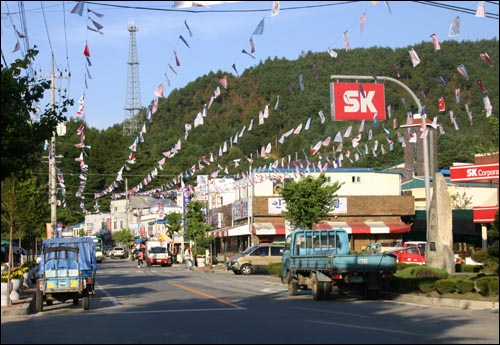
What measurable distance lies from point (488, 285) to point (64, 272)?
11.9 m

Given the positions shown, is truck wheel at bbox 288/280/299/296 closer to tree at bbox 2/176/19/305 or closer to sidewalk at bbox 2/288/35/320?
sidewalk at bbox 2/288/35/320

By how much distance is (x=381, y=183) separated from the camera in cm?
6950

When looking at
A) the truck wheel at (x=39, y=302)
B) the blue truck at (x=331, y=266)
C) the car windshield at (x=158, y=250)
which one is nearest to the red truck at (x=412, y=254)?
the blue truck at (x=331, y=266)

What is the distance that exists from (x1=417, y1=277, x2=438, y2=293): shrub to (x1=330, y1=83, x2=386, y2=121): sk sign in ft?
25.1

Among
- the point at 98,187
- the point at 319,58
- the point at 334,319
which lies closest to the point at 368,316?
the point at 334,319

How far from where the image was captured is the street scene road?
14.3m

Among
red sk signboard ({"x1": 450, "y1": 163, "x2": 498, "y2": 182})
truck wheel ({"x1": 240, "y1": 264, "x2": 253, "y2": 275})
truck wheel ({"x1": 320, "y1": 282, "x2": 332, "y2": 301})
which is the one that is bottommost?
truck wheel ({"x1": 240, "y1": 264, "x2": 253, "y2": 275})

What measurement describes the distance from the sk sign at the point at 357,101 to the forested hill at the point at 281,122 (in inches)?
1761

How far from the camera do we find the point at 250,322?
679 inches

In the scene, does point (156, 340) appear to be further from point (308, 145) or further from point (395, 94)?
point (308, 145)

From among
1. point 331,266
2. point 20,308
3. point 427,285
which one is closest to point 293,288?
point 331,266

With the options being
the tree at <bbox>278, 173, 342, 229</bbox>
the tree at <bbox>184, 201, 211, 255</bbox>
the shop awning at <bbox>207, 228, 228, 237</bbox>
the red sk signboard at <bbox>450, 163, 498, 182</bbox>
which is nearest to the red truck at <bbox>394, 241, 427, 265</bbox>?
the red sk signboard at <bbox>450, 163, 498, 182</bbox>

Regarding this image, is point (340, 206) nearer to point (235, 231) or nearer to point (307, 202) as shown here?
point (235, 231)

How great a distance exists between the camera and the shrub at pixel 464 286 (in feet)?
74.5
